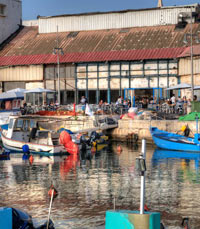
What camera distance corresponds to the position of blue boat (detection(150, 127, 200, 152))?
38188 mm

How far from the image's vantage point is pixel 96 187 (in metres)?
24.0

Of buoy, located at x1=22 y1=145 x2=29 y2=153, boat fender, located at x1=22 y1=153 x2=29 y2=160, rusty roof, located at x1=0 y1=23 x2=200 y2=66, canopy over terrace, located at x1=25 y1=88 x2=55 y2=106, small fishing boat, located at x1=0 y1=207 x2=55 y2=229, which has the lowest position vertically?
boat fender, located at x1=22 y1=153 x2=29 y2=160

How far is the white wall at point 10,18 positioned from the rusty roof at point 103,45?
1878mm

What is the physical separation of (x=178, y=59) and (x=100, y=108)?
9820 millimetres

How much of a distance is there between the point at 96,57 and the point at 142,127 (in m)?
15.7

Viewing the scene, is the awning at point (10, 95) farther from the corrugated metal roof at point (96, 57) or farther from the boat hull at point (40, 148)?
the boat hull at point (40, 148)

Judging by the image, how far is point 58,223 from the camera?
1700cm

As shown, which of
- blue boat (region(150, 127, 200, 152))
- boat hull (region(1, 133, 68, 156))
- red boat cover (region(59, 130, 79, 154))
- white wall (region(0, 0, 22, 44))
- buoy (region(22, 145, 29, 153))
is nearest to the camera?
boat hull (region(1, 133, 68, 156))

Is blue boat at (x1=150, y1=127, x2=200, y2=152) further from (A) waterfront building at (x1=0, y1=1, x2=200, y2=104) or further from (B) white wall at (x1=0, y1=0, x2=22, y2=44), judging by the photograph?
(B) white wall at (x1=0, y1=0, x2=22, y2=44)

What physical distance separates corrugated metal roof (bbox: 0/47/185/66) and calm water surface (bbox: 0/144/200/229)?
2097cm

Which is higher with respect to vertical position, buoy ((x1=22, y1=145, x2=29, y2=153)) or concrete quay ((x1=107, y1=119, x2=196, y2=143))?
concrete quay ((x1=107, y1=119, x2=196, y2=143))

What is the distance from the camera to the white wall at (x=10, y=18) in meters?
69.2

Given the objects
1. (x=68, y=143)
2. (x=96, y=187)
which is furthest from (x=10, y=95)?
(x=96, y=187)

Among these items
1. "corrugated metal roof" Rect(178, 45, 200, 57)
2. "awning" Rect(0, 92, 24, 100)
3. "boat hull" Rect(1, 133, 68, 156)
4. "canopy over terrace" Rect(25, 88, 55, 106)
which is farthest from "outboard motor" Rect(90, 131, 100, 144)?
"canopy over terrace" Rect(25, 88, 55, 106)
